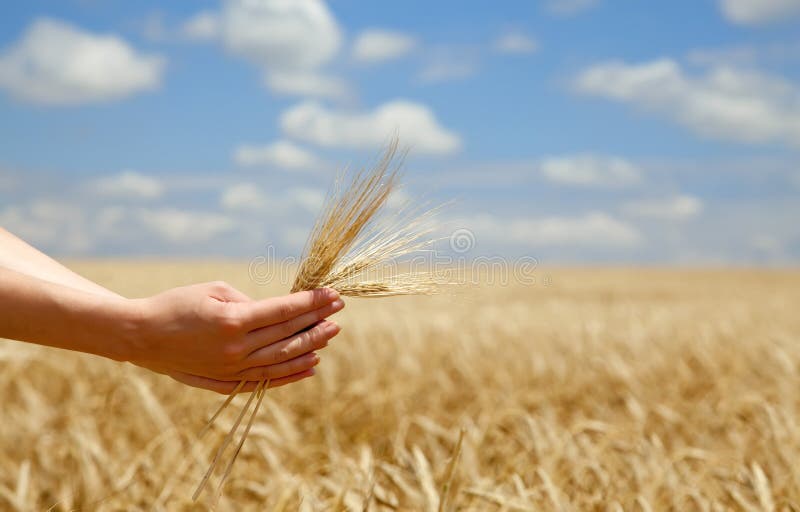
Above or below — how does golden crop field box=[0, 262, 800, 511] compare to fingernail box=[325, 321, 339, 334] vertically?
below

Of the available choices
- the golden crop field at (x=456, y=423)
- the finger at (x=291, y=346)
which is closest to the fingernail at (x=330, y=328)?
the finger at (x=291, y=346)

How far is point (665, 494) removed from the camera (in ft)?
8.45

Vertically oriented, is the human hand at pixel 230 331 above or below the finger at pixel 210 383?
above

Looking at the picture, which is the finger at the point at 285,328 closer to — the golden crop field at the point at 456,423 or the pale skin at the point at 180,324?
the pale skin at the point at 180,324

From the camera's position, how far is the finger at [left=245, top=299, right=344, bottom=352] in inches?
59.5

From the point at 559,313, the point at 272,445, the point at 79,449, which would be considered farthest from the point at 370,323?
the point at 79,449

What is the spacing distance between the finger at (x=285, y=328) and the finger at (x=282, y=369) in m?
0.07

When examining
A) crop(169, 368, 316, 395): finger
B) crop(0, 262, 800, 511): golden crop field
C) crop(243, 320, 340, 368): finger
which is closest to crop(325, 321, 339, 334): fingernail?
crop(243, 320, 340, 368): finger

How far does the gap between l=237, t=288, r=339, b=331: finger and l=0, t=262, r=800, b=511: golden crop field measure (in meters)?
0.39

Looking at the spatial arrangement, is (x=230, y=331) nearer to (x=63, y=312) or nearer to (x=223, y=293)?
(x=223, y=293)

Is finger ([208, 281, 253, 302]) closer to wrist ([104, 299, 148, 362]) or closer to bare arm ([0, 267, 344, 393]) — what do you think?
bare arm ([0, 267, 344, 393])

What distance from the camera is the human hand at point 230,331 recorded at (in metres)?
1.46

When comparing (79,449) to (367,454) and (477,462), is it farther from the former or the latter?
(477,462)

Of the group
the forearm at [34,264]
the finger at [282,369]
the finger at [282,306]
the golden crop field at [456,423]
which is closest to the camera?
the finger at [282,306]
